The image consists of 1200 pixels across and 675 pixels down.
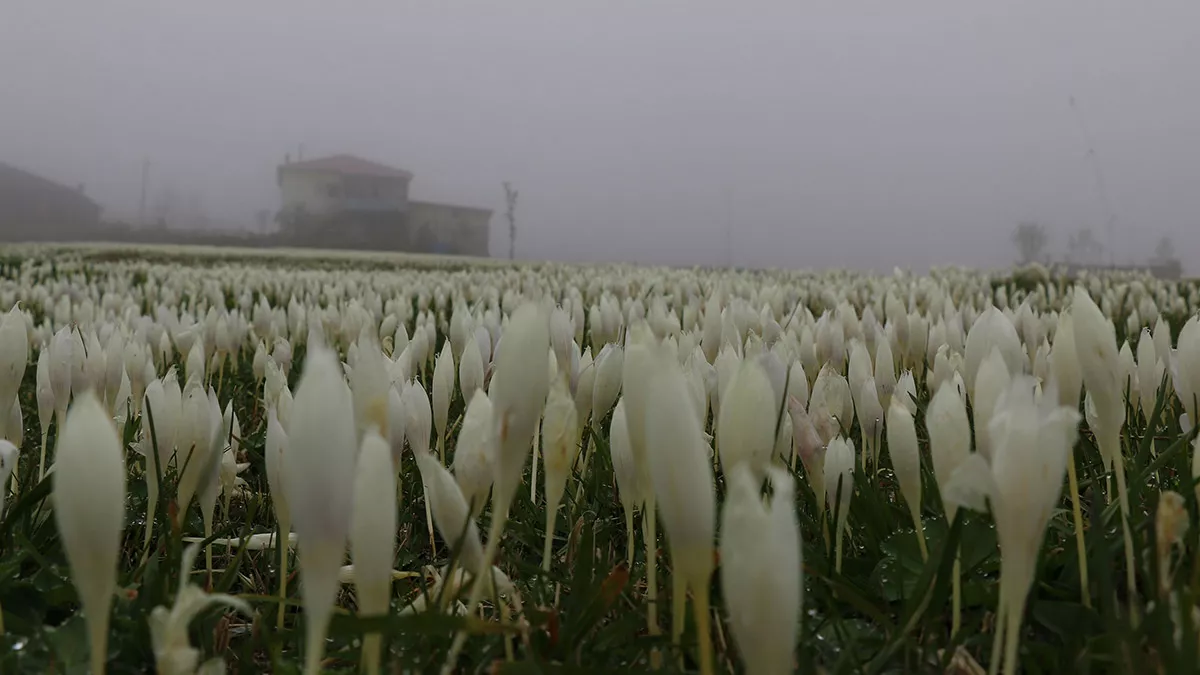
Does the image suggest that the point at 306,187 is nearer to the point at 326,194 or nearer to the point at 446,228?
the point at 326,194

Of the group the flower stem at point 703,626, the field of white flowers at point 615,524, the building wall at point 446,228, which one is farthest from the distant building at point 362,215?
the flower stem at point 703,626

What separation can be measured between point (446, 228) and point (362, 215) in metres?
9.49

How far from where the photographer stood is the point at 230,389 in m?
3.13

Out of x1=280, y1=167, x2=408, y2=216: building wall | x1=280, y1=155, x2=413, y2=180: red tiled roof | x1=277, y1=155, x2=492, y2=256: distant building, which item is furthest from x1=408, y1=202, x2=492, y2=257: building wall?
x1=280, y1=155, x2=413, y2=180: red tiled roof

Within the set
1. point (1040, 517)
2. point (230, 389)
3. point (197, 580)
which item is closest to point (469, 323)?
point (230, 389)

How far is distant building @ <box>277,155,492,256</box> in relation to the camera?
91.8 m

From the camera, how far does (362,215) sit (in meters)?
93.2

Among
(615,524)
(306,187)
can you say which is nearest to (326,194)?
(306,187)

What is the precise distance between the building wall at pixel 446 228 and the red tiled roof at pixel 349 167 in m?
9.59

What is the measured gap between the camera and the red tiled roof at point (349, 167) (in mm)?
98125

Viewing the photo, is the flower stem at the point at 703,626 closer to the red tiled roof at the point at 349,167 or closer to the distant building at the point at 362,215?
the distant building at the point at 362,215

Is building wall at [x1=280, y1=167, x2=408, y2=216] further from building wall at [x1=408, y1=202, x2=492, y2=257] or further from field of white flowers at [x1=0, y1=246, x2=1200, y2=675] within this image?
field of white flowers at [x1=0, y1=246, x2=1200, y2=675]

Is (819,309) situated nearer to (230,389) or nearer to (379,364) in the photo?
(230,389)

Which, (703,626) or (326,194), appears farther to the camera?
(326,194)
